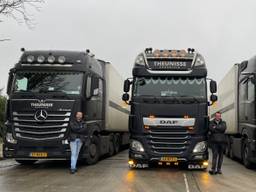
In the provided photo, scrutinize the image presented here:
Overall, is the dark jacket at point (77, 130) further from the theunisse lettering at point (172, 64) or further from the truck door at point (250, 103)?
the truck door at point (250, 103)

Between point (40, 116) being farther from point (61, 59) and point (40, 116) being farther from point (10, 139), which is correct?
point (61, 59)

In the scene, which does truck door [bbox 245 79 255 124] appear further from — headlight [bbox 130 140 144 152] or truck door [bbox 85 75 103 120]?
truck door [bbox 85 75 103 120]

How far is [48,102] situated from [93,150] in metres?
2.66

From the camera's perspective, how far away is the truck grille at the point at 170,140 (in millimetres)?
14148

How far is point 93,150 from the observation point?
52.9 ft

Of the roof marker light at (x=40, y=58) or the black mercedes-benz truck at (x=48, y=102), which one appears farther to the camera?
the roof marker light at (x=40, y=58)

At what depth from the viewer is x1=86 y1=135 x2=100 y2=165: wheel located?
15750 mm

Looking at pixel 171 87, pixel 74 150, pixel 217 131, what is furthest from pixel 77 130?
pixel 217 131

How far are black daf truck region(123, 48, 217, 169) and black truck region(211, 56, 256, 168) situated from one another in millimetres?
1466

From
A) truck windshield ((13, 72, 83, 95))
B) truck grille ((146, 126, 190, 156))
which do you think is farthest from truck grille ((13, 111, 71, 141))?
truck grille ((146, 126, 190, 156))

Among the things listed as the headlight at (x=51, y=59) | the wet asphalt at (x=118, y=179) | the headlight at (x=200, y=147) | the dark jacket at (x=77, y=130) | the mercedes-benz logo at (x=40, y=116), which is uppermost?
the headlight at (x=51, y=59)

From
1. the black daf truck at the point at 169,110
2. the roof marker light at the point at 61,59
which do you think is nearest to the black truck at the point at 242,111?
the black daf truck at the point at 169,110

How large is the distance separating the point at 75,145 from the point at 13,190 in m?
3.55

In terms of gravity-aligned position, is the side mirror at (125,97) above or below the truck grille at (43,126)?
above
